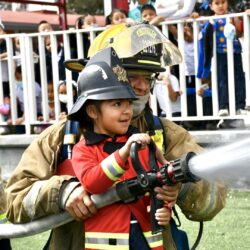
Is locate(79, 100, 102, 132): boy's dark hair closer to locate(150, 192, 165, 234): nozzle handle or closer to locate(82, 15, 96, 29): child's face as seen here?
locate(150, 192, 165, 234): nozzle handle

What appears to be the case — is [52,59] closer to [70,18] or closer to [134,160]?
[134,160]

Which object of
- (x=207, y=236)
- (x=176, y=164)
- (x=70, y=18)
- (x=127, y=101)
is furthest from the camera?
(x=70, y=18)

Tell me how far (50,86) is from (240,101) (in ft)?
8.61

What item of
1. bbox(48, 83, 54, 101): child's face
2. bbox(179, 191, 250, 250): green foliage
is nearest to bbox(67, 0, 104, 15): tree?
bbox(48, 83, 54, 101): child's face

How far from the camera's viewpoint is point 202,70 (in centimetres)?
841

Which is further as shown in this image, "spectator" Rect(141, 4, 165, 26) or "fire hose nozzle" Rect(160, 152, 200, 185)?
"spectator" Rect(141, 4, 165, 26)

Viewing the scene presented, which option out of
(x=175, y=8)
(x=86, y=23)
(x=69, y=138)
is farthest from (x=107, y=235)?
(x=86, y=23)

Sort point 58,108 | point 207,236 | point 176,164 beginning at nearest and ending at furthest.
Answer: point 176,164
point 207,236
point 58,108

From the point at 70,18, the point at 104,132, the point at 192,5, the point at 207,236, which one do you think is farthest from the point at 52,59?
the point at 70,18

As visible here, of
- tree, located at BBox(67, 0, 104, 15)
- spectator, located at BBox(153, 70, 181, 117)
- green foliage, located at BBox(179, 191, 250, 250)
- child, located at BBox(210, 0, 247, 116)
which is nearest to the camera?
green foliage, located at BBox(179, 191, 250, 250)

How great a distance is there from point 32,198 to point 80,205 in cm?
22

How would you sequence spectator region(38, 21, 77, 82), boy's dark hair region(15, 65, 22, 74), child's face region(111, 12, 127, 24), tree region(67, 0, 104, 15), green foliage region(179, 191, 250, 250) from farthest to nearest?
tree region(67, 0, 104, 15), boy's dark hair region(15, 65, 22, 74), spectator region(38, 21, 77, 82), child's face region(111, 12, 127, 24), green foliage region(179, 191, 250, 250)

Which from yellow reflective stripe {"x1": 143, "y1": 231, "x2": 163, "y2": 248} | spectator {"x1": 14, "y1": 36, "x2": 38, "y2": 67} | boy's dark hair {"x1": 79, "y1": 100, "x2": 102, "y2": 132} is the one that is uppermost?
→ spectator {"x1": 14, "y1": 36, "x2": 38, "y2": 67}

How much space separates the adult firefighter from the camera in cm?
307
